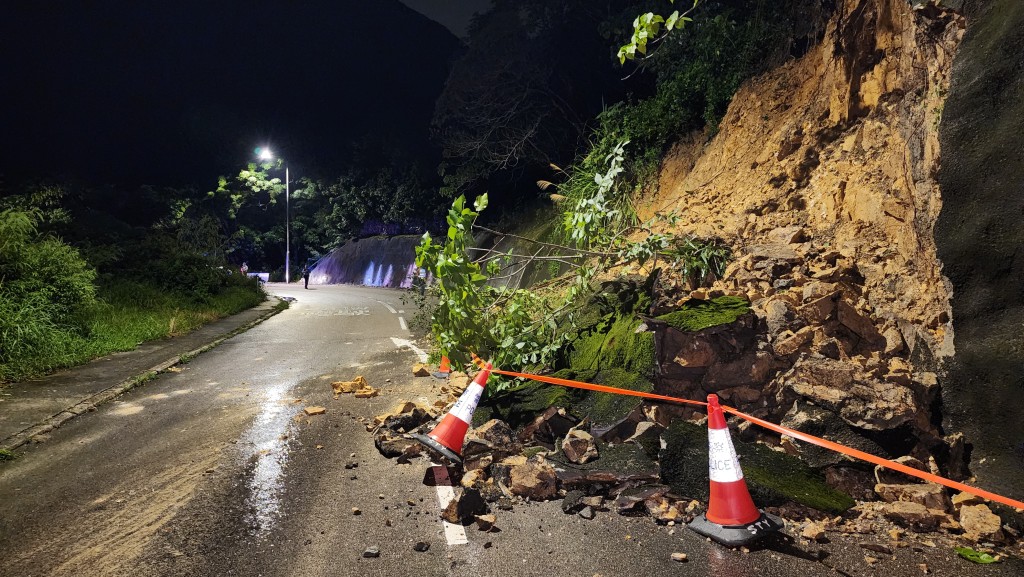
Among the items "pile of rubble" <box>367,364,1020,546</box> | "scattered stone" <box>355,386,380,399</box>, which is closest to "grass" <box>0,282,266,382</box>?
"scattered stone" <box>355,386,380,399</box>

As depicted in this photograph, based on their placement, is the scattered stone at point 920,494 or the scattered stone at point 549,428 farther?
the scattered stone at point 549,428

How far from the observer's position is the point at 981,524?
2.98 meters

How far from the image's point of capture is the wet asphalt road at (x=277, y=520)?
273cm

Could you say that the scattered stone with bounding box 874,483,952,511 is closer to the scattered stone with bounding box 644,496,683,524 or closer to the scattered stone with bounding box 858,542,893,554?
the scattered stone with bounding box 858,542,893,554

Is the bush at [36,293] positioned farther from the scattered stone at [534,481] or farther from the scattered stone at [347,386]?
the scattered stone at [534,481]

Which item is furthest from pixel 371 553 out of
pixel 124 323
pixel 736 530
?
pixel 124 323

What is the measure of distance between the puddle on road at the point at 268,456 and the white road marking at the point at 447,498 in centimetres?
102

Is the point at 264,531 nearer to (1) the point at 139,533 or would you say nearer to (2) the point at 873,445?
(1) the point at 139,533

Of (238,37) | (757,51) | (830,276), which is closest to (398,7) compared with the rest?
(238,37)

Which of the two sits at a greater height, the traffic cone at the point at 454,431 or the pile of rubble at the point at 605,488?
the traffic cone at the point at 454,431

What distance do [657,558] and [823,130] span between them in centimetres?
582

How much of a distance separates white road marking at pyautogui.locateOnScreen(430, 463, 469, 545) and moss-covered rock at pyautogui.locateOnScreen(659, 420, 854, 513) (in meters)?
1.45

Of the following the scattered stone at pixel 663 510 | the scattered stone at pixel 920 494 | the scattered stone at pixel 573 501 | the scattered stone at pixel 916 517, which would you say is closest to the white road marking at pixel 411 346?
the scattered stone at pixel 573 501

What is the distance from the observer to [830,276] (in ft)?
16.1
